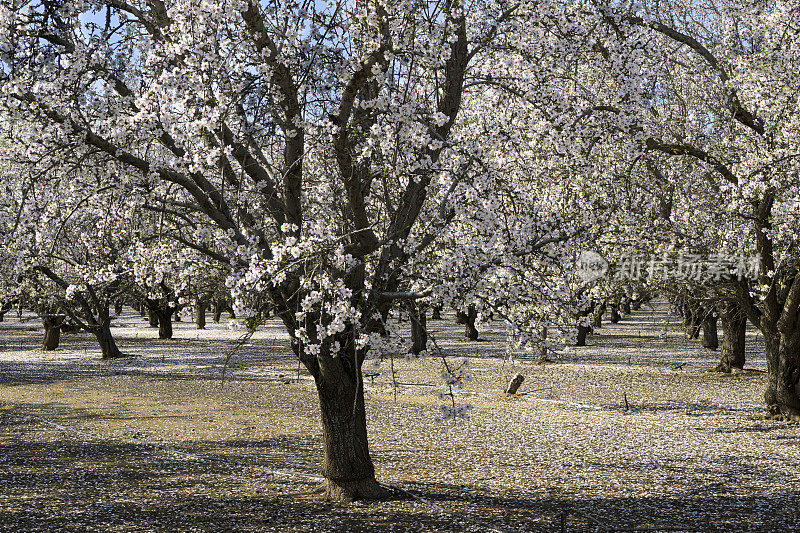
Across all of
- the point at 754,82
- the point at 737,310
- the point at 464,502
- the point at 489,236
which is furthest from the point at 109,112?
the point at 737,310

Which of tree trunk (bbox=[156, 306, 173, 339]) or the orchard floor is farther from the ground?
tree trunk (bbox=[156, 306, 173, 339])

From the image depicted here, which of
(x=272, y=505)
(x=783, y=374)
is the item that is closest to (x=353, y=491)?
(x=272, y=505)

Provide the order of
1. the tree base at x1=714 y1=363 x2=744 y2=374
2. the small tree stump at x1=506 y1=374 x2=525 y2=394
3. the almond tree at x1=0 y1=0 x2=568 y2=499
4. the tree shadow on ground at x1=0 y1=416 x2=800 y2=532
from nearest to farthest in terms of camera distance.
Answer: the almond tree at x1=0 y1=0 x2=568 y2=499 → the tree shadow on ground at x1=0 y1=416 x2=800 y2=532 → the small tree stump at x1=506 y1=374 x2=525 y2=394 → the tree base at x1=714 y1=363 x2=744 y2=374

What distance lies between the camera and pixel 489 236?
31.4 ft

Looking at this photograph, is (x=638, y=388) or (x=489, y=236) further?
(x=638, y=388)

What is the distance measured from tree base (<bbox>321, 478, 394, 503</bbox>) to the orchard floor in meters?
0.23

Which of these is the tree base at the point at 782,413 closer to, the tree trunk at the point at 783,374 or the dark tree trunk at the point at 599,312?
the tree trunk at the point at 783,374

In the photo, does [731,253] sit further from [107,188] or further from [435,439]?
[107,188]

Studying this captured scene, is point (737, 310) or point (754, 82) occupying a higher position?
point (754, 82)

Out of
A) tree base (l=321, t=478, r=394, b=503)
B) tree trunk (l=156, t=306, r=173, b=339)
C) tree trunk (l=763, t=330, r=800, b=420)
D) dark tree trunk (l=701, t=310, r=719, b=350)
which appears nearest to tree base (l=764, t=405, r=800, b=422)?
tree trunk (l=763, t=330, r=800, b=420)

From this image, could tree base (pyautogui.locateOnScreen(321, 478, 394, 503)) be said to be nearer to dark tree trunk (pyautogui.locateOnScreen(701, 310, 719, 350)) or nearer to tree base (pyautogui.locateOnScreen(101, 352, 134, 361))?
tree base (pyautogui.locateOnScreen(101, 352, 134, 361))

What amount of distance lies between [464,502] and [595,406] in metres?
11.4

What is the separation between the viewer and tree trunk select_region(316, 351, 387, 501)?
1094cm

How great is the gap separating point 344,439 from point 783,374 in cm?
1247
